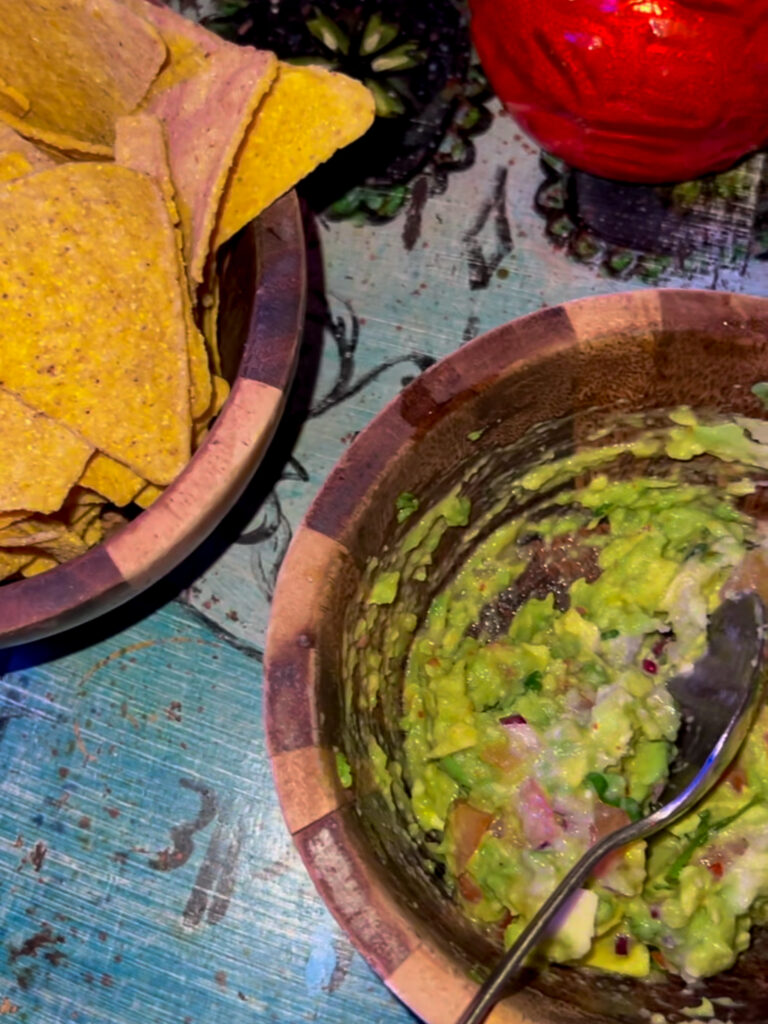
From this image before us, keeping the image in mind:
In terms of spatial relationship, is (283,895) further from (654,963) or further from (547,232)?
(547,232)

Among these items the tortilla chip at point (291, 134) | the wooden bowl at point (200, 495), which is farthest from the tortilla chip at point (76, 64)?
the wooden bowl at point (200, 495)

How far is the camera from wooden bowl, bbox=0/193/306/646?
0.74 meters

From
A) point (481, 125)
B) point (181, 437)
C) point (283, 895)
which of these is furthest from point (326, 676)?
point (481, 125)

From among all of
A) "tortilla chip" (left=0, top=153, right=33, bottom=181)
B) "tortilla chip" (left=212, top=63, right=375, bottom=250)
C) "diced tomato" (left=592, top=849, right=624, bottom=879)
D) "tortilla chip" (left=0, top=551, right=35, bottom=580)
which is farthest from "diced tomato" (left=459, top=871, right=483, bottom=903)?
"tortilla chip" (left=0, top=153, right=33, bottom=181)

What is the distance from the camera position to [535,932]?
73 centimetres

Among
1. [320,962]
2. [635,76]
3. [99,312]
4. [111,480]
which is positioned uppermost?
[635,76]

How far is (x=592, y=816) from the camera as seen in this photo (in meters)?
0.85

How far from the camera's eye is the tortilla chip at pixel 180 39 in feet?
2.67

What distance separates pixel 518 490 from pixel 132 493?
36cm

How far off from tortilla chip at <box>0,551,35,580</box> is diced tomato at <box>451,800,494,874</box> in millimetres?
456

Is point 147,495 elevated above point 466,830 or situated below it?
above

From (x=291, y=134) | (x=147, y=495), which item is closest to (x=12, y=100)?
(x=291, y=134)

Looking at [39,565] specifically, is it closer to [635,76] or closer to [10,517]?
[10,517]

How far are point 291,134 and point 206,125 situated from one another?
7 cm
